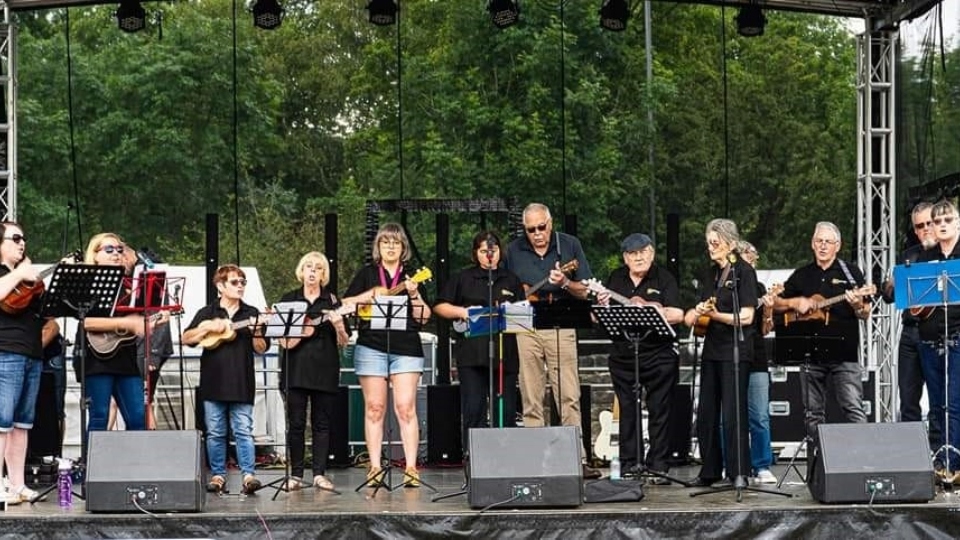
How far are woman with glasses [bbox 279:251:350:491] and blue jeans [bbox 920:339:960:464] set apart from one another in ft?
12.7

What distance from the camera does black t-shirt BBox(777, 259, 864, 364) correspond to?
961cm

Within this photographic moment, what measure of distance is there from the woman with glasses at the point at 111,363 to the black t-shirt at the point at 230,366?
0.44m

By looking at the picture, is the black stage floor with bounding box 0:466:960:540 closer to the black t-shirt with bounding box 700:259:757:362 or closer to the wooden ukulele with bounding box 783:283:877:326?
the black t-shirt with bounding box 700:259:757:362

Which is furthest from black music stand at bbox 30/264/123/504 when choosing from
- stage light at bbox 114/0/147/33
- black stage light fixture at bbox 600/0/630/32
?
black stage light fixture at bbox 600/0/630/32

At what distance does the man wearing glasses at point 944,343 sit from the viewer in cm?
918

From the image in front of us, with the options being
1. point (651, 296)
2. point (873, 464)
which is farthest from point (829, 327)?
point (873, 464)

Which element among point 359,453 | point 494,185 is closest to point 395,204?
point 359,453

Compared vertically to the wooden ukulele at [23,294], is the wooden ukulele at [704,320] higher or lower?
lower

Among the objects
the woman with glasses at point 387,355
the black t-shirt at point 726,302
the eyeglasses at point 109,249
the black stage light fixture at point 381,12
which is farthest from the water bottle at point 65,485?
the black stage light fixture at point 381,12

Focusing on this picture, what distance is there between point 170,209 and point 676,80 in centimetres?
965

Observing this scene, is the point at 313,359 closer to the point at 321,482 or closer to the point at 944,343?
the point at 321,482

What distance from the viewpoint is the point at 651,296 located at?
9680 millimetres

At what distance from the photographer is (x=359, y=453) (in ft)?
39.8

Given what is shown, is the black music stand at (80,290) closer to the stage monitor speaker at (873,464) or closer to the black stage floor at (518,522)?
the black stage floor at (518,522)
